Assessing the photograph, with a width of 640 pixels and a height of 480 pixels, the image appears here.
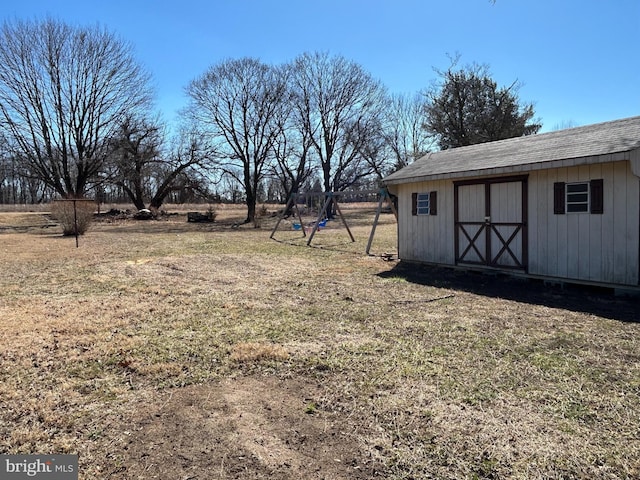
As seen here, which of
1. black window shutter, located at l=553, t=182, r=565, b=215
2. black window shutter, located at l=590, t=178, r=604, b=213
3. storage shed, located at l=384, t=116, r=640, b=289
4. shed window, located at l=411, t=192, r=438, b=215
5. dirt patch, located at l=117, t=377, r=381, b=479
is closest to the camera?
dirt patch, located at l=117, t=377, r=381, b=479

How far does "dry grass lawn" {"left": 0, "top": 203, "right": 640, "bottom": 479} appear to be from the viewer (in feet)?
7.93

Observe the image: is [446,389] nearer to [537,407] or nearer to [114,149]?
[537,407]

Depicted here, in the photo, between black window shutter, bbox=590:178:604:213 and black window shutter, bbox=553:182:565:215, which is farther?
black window shutter, bbox=553:182:565:215

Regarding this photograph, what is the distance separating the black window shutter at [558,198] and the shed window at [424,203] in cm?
279

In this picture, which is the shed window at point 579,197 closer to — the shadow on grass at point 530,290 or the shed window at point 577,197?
the shed window at point 577,197

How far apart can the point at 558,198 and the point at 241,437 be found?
6966mm

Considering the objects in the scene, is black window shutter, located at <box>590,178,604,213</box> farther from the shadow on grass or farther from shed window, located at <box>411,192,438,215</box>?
shed window, located at <box>411,192,438,215</box>

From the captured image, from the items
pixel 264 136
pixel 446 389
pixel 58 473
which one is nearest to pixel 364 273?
pixel 446 389

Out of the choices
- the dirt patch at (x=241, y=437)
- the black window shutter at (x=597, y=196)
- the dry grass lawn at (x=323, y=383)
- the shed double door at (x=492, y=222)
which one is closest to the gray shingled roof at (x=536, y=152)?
the shed double door at (x=492, y=222)

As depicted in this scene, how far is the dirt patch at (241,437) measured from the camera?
90.9 inches

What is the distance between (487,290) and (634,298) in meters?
2.14

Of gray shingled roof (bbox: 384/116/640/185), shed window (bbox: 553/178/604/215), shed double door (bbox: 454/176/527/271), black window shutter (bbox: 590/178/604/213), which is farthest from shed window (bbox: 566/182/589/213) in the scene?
shed double door (bbox: 454/176/527/271)

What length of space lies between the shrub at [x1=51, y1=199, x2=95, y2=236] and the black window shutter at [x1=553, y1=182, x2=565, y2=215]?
1787 cm

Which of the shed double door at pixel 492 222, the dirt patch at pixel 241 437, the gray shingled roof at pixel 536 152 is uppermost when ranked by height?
the gray shingled roof at pixel 536 152
